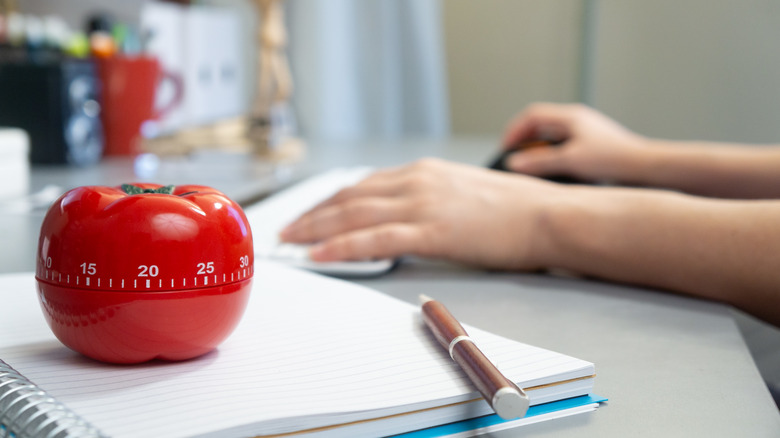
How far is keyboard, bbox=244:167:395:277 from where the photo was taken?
610mm

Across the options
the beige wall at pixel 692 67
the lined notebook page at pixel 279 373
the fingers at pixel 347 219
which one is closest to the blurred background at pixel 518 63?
the beige wall at pixel 692 67

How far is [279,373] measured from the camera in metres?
0.34

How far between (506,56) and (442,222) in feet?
7.76

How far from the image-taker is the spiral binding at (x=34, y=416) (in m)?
0.26

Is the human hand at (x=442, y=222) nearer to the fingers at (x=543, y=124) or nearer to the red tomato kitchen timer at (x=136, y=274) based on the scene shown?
the red tomato kitchen timer at (x=136, y=274)

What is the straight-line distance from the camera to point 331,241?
0.62 m

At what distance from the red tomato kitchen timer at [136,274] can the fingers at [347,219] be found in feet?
0.98

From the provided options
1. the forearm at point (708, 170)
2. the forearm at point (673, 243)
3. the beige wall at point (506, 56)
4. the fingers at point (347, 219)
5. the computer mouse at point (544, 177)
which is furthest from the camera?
the beige wall at point (506, 56)

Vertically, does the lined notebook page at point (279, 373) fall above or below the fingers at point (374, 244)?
above

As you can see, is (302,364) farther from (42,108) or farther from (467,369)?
(42,108)

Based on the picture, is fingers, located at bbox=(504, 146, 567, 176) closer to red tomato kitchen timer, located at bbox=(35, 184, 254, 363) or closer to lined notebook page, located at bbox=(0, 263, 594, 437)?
lined notebook page, located at bbox=(0, 263, 594, 437)

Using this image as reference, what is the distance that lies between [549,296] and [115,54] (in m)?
0.97

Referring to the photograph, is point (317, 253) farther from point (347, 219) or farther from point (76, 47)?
point (76, 47)

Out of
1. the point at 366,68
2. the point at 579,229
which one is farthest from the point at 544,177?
the point at 366,68
